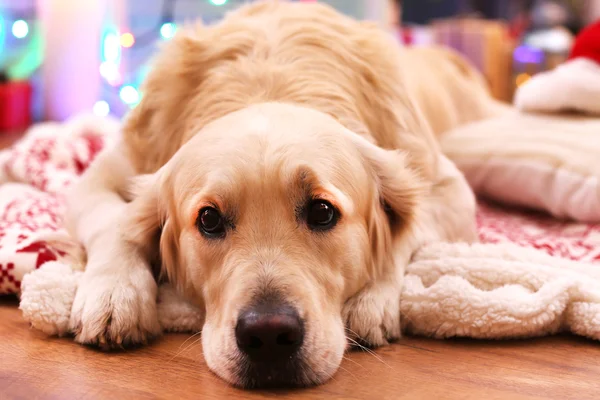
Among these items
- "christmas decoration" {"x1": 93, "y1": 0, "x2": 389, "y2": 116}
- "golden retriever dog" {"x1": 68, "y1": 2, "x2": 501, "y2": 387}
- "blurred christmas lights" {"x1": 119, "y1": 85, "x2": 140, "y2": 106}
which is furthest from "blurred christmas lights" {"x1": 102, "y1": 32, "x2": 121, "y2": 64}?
"golden retriever dog" {"x1": 68, "y1": 2, "x2": 501, "y2": 387}

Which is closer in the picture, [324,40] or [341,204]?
[341,204]

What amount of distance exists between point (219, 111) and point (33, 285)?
2.37 feet

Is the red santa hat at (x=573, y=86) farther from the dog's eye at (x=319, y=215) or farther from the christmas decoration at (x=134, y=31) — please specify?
the christmas decoration at (x=134, y=31)

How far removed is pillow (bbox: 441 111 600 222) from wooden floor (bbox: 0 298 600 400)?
1.00 metres

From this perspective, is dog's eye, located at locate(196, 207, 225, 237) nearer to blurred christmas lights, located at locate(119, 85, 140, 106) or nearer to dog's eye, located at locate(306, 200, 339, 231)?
dog's eye, located at locate(306, 200, 339, 231)

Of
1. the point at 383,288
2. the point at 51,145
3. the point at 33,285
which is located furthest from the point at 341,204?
the point at 51,145

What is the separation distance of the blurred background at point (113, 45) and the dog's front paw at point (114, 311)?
9.67 feet

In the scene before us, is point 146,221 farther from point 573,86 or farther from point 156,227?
point 573,86

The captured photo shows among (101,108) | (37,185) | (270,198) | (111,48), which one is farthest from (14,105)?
(270,198)

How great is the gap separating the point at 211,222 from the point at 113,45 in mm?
4589

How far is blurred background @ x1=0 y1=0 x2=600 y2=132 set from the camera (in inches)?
225

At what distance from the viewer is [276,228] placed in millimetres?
1733

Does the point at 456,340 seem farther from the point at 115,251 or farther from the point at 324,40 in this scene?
the point at 324,40

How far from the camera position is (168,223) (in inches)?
79.0
